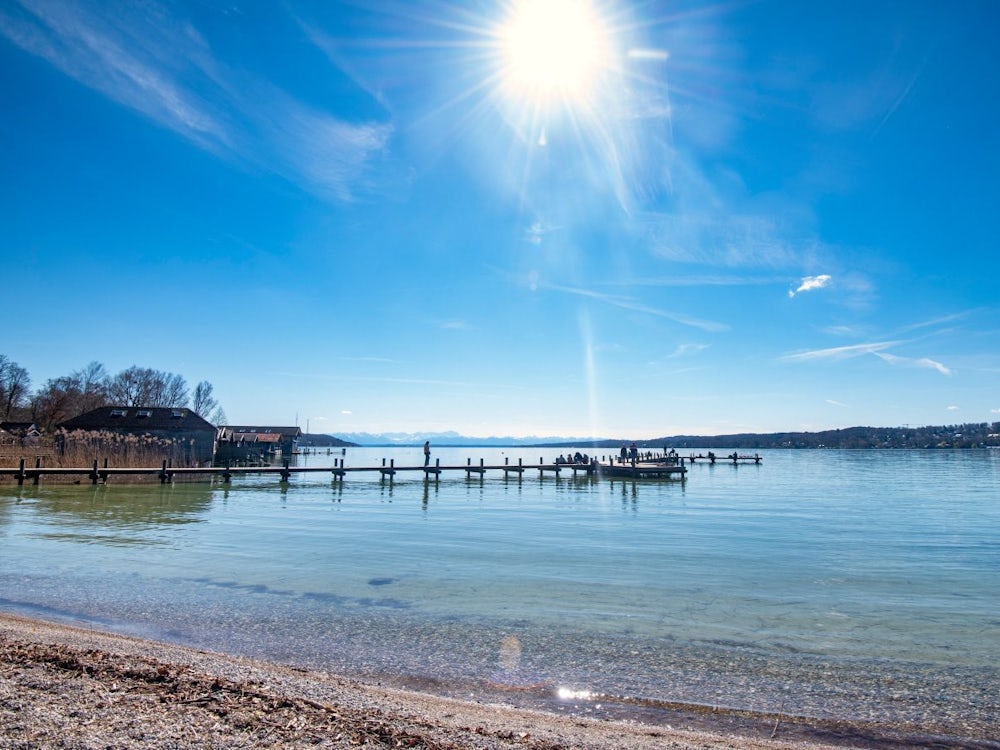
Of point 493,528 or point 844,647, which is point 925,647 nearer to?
point 844,647

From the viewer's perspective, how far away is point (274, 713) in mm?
5285

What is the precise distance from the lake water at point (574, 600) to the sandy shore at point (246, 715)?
2.78 feet

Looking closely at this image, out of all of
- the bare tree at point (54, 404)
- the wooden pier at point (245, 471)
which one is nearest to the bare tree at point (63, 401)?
the bare tree at point (54, 404)

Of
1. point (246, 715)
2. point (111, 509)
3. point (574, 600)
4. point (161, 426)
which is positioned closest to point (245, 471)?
point (161, 426)

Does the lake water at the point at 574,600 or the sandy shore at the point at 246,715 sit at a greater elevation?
the sandy shore at the point at 246,715

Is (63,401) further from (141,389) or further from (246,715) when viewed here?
(246,715)

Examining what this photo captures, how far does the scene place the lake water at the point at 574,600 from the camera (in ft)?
24.1

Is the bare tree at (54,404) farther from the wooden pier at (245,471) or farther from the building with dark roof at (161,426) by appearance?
the wooden pier at (245,471)

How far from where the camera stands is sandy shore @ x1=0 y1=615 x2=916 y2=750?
4.75 meters

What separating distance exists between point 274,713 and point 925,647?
9.20 meters

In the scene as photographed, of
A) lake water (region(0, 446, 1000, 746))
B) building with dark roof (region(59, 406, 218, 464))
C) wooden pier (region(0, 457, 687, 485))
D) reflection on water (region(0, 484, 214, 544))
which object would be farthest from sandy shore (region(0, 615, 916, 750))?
building with dark roof (region(59, 406, 218, 464))

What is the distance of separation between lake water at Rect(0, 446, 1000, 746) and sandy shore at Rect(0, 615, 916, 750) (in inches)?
33.4

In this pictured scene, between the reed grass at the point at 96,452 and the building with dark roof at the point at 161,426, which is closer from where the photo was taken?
the reed grass at the point at 96,452

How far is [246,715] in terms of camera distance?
5.21m
